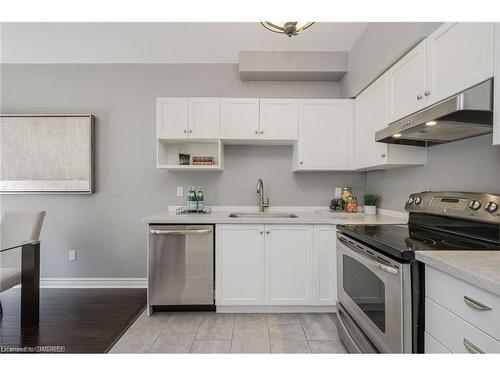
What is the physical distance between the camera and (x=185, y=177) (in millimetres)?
2969

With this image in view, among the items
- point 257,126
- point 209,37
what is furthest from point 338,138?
point 209,37

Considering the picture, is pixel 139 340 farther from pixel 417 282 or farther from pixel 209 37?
pixel 209 37

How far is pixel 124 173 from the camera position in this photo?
9.77 feet

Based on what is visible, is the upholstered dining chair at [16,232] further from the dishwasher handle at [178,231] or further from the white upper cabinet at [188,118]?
the white upper cabinet at [188,118]

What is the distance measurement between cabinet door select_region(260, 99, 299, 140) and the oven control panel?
4.32 ft

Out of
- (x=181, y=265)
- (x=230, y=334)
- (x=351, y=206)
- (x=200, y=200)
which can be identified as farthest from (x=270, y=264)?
(x=351, y=206)

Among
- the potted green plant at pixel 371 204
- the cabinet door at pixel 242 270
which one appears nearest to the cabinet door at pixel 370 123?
the potted green plant at pixel 371 204

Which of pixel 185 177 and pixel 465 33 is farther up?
pixel 465 33

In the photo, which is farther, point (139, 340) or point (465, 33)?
point (139, 340)

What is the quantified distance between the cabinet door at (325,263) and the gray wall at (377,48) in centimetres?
142

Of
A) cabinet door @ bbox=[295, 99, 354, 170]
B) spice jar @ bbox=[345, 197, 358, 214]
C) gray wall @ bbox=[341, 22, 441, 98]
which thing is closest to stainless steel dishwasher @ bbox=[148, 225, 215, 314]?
cabinet door @ bbox=[295, 99, 354, 170]

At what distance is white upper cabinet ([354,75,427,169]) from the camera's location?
205cm

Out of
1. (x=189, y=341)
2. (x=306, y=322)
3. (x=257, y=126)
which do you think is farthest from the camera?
(x=257, y=126)
